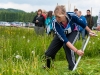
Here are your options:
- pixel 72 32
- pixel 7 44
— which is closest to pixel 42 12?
pixel 7 44

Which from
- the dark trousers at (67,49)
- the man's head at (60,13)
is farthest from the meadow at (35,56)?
the man's head at (60,13)

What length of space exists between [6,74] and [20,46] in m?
4.51

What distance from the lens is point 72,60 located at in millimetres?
6078

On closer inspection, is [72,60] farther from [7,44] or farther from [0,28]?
[0,28]

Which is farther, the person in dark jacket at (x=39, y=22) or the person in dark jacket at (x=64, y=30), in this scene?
the person in dark jacket at (x=39, y=22)

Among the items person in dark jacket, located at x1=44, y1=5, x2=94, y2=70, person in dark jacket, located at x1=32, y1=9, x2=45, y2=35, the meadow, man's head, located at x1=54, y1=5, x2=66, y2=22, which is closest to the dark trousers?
person in dark jacket, located at x1=44, y1=5, x2=94, y2=70

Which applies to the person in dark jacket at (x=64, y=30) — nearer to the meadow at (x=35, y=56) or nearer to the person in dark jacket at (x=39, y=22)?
the meadow at (x=35, y=56)

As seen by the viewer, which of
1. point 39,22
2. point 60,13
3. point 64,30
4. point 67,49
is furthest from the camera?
point 39,22

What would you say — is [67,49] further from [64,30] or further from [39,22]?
[39,22]

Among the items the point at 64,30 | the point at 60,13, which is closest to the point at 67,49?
the point at 64,30

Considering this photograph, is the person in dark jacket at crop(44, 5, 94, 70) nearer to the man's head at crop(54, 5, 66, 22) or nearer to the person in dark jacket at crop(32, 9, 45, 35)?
the man's head at crop(54, 5, 66, 22)

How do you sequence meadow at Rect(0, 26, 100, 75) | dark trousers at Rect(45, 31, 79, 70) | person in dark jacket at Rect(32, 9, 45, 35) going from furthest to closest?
person in dark jacket at Rect(32, 9, 45, 35) → dark trousers at Rect(45, 31, 79, 70) → meadow at Rect(0, 26, 100, 75)

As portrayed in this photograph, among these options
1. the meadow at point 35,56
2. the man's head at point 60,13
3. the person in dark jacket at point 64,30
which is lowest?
the meadow at point 35,56

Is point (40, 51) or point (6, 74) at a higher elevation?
point (6, 74)
